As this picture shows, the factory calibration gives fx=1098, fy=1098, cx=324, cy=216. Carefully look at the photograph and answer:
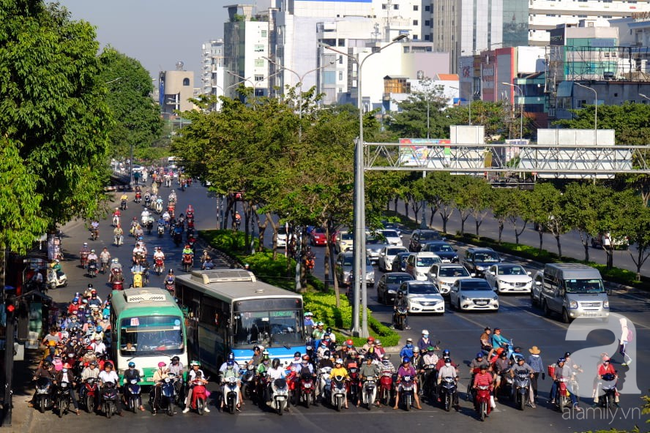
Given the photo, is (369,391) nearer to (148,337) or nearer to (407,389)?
(407,389)

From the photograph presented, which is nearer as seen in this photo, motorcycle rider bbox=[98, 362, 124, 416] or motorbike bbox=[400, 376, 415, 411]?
motorcycle rider bbox=[98, 362, 124, 416]

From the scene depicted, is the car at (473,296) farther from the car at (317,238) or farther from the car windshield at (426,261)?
the car at (317,238)

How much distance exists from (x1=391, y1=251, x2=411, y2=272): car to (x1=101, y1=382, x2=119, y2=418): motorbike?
29672 millimetres

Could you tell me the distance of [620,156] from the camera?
146 ft

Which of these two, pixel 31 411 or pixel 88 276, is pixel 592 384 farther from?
pixel 88 276

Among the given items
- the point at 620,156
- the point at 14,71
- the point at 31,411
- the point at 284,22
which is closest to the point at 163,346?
the point at 31,411

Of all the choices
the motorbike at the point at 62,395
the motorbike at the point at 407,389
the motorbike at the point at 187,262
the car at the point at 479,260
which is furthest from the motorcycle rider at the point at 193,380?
the car at the point at 479,260

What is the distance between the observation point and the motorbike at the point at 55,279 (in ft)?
161

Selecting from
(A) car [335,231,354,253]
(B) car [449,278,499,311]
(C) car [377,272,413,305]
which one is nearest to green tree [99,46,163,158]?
(A) car [335,231,354,253]

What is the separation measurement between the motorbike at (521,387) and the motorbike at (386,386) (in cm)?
298

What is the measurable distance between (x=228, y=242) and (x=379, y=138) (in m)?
21.4

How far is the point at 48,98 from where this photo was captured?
75.3 ft

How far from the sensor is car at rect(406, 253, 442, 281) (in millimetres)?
50312

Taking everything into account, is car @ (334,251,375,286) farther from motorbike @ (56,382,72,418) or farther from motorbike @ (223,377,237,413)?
motorbike @ (56,382,72,418)
